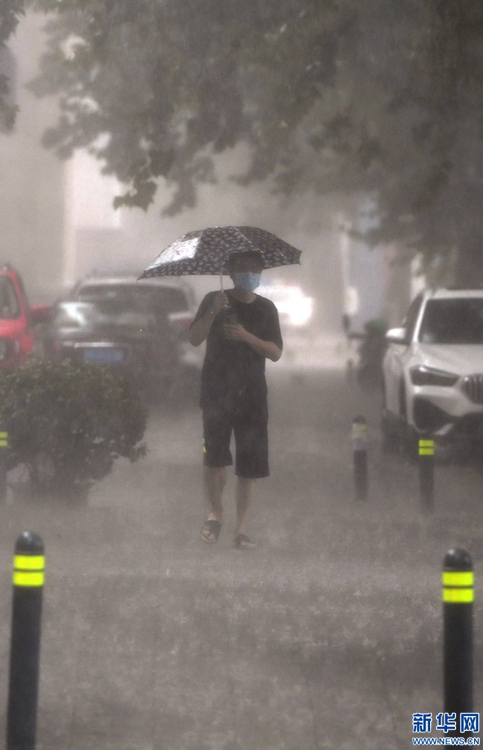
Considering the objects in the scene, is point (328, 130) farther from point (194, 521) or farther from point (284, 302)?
point (284, 302)

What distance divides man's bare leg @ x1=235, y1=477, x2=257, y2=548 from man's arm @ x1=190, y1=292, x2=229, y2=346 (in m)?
0.88

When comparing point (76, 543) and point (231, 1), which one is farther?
point (231, 1)

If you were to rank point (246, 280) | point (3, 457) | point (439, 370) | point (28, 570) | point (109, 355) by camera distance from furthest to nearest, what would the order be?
point (109, 355), point (439, 370), point (3, 457), point (246, 280), point (28, 570)

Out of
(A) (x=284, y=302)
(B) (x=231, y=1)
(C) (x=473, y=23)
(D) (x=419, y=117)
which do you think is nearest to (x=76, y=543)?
(C) (x=473, y=23)

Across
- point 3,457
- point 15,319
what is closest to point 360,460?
point 3,457

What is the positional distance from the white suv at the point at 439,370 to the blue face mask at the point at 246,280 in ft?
17.6

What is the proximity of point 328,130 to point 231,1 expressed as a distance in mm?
2652

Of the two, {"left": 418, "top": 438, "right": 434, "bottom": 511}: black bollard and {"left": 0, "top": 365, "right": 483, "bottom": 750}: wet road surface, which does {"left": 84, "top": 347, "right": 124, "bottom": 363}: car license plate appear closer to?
{"left": 0, "top": 365, "right": 483, "bottom": 750}: wet road surface

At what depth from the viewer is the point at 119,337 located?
60.8 feet

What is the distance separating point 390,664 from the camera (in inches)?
247

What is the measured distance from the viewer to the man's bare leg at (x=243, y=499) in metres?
8.75

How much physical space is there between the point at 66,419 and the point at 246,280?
232 cm

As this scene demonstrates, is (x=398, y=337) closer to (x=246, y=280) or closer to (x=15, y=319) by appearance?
(x=15, y=319)

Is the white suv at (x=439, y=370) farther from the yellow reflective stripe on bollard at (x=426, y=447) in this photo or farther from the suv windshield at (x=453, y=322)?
the yellow reflective stripe on bollard at (x=426, y=447)
